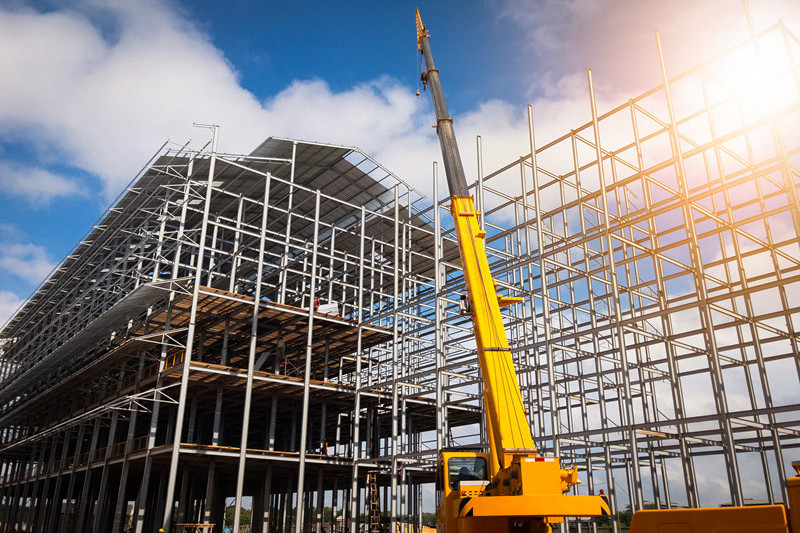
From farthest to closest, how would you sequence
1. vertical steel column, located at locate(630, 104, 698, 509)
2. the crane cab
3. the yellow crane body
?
1. vertical steel column, located at locate(630, 104, 698, 509)
2. the crane cab
3. the yellow crane body

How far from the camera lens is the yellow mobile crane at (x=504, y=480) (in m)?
6.38

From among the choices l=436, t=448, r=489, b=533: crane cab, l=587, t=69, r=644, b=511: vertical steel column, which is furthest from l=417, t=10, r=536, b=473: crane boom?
l=587, t=69, r=644, b=511: vertical steel column

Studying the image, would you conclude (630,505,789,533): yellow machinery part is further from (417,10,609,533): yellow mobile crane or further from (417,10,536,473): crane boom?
(417,10,536,473): crane boom

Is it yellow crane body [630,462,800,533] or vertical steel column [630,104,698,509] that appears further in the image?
vertical steel column [630,104,698,509]

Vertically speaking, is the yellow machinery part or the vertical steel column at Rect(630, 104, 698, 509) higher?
the vertical steel column at Rect(630, 104, 698, 509)

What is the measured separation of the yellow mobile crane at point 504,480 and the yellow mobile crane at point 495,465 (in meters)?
0.01

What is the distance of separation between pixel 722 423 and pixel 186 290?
67.2 feet

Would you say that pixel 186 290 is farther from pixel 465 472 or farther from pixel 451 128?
pixel 465 472

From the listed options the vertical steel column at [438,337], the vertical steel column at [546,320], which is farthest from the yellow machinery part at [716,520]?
the vertical steel column at [438,337]

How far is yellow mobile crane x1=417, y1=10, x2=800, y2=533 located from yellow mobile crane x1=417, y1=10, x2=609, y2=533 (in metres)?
0.01

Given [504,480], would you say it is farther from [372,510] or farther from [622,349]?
[372,510]

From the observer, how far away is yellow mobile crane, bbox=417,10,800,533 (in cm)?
638

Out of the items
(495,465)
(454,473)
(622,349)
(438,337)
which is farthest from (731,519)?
(438,337)

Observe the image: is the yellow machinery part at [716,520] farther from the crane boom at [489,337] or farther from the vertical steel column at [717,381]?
the vertical steel column at [717,381]
